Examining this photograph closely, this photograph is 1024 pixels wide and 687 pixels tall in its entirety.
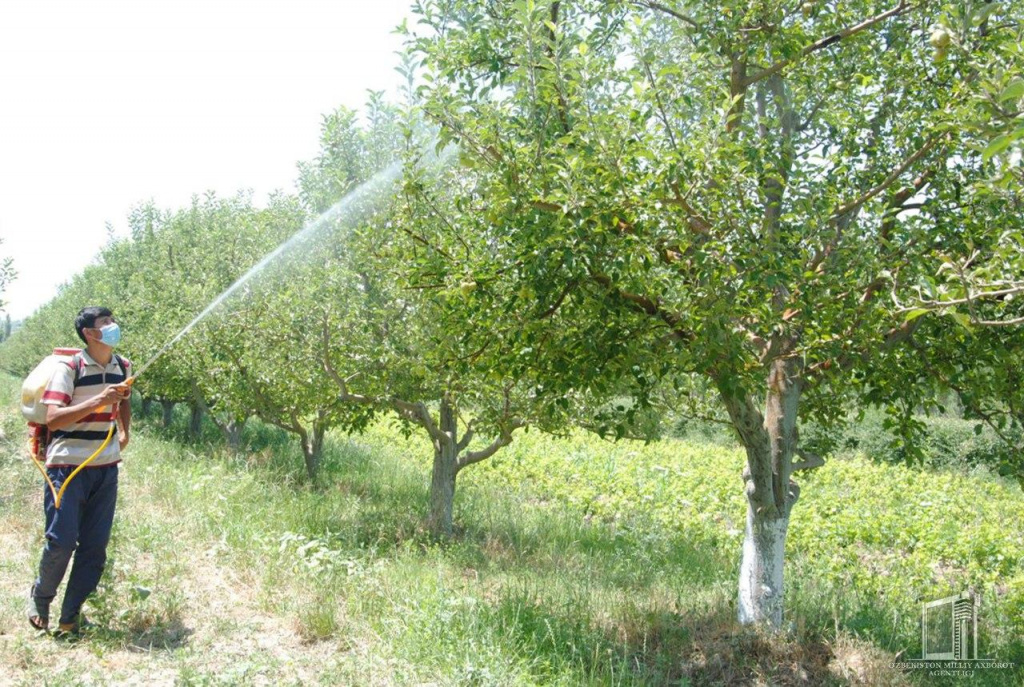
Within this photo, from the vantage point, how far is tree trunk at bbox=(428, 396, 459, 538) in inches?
409

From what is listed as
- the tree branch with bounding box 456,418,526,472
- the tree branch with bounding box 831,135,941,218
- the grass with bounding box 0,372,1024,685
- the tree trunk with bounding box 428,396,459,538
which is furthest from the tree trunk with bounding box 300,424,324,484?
Result: the tree branch with bounding box 831,135,941,218

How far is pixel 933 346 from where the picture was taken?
5.45m

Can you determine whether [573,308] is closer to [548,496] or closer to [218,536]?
[218,536]

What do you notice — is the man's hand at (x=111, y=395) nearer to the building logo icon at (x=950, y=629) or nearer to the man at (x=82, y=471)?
the man at (x=82, y=471)

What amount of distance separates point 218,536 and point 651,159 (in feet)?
19.9

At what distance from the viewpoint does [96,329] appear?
500cm

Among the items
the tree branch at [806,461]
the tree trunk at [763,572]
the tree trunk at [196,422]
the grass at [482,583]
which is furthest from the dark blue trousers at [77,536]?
the tree trunk at [196,422]

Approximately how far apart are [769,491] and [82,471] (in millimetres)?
4380

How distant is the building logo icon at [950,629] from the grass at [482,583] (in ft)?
0.56

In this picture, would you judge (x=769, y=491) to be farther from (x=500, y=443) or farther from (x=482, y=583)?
(x=500, y=443)

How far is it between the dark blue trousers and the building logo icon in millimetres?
5468

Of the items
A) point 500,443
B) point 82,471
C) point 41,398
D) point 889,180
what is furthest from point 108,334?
point 500,443

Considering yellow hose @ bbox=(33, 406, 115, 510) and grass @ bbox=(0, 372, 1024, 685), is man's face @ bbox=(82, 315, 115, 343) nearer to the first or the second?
yellow hose @ bbox=(33, 406, 115, 510)

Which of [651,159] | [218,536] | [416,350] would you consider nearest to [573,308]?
[651,159]
